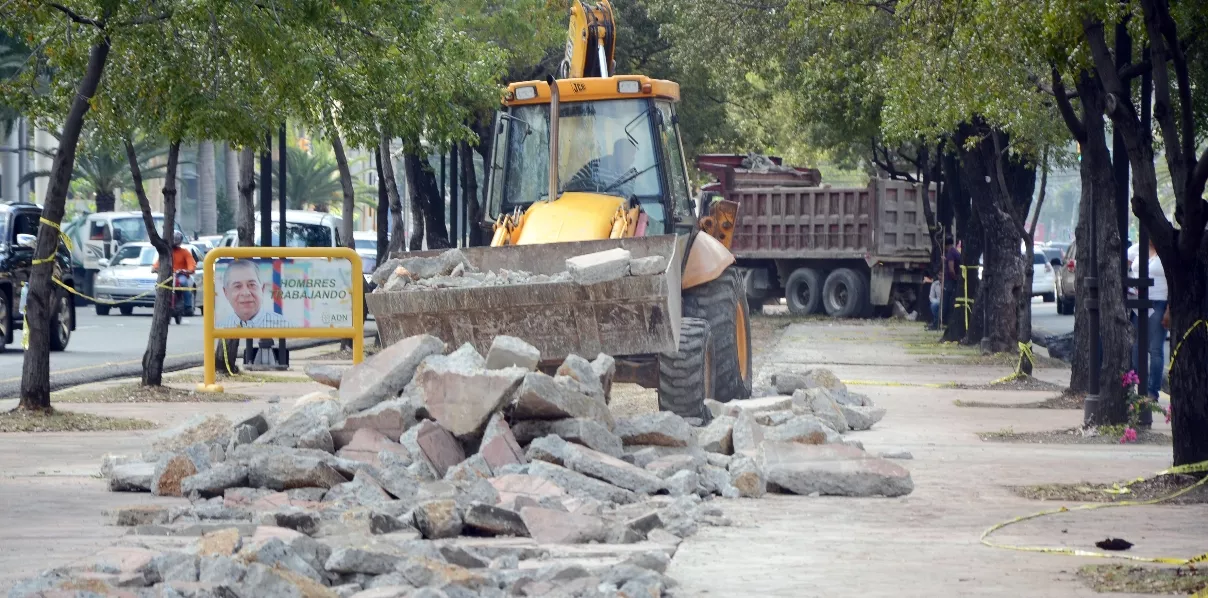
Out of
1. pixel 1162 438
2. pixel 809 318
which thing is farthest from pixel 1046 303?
pixel 1162 438

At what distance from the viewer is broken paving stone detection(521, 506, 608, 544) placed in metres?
7.73

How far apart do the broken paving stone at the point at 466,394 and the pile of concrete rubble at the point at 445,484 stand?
10mm

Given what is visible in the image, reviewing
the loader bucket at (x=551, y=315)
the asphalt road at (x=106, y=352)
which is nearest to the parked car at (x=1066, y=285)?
the asphalt road at (x=106, y=352)

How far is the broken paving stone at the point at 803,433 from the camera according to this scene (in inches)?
423

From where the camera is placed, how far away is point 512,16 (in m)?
25.0

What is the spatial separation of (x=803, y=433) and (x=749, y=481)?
1.18 metres

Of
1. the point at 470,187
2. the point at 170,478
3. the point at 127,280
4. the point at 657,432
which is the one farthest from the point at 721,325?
the point at 127,280

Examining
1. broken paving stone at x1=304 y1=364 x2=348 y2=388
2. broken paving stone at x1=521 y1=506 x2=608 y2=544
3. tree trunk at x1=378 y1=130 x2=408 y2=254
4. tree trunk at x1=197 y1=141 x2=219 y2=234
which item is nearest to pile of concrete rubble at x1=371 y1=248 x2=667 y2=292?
broken paving stone at x1=304 y1=364 x2=348 y2=388

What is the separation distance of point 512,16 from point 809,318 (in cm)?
1357

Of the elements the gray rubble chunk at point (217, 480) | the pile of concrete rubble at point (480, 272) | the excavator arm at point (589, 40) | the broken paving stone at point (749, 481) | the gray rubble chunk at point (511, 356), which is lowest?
the broken paving stone at point (749, 481)

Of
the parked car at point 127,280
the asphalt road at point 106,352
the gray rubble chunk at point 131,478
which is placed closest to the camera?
the gray rubble chunk at point 131,478

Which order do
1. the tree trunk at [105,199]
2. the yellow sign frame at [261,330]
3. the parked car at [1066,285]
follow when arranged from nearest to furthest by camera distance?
the yellow sign frame at [261,330]
the parked car at [1066,285]
the tree trunk at [105,199]

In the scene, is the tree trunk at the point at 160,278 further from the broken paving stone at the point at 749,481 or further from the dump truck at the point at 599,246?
the broken paving stone at the point at 749,481

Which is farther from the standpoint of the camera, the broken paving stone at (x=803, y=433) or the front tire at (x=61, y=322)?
the front tire at (x=61, y=322)
